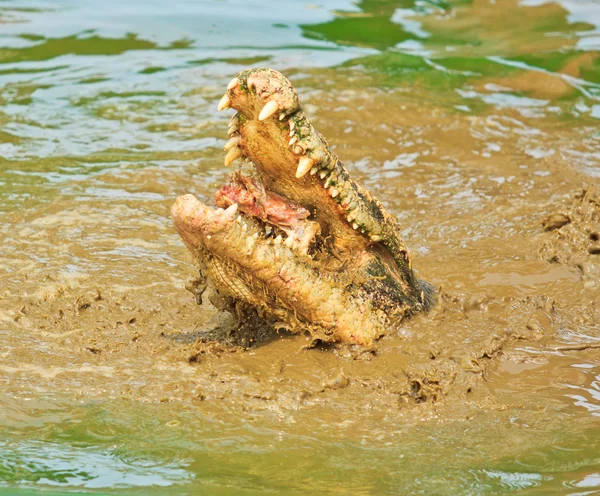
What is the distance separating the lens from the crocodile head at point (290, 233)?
12.3 ft

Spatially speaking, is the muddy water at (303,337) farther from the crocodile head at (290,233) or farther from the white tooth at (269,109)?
the white tooth at (269,109)

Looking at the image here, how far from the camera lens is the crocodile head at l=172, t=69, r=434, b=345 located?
376 centimetres

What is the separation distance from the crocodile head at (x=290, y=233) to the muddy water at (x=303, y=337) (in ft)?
0.72

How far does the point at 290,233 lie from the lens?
13.5 ft

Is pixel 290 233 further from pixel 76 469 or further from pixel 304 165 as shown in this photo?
pixel 76 469

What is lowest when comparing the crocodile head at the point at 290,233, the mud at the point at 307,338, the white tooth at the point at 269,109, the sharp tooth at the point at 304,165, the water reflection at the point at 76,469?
the water reflection at the point at 76,469

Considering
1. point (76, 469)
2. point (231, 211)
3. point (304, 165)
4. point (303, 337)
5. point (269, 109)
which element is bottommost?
point (76, 469)

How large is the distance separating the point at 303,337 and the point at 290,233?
58 cm

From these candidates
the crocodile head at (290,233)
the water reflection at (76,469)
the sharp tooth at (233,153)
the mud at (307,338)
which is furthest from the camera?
the mud at (307,338)

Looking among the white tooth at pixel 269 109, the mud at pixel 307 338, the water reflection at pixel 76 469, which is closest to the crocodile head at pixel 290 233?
the white tooth at pixel 269 109

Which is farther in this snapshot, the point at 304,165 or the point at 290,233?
the point at 290,233

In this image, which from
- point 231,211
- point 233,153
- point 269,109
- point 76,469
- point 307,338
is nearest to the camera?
point 76,469

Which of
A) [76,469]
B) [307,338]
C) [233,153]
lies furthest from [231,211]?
[76,469]

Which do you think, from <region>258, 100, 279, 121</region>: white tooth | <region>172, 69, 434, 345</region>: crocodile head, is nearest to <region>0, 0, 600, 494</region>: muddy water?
<region>172, 69, 434, 345</region>: crocodile head
